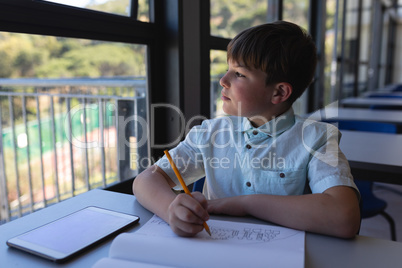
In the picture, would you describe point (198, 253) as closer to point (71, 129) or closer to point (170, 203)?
point (170, 203)

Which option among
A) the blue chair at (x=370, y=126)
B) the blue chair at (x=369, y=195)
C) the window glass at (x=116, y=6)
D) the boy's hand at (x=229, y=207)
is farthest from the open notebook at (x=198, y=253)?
the blue chair at (x=370, y=126)

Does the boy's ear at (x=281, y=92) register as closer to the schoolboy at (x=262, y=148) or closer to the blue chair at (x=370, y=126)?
the schoolboy at (x=262, y=148)

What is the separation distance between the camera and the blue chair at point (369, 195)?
1.67 m

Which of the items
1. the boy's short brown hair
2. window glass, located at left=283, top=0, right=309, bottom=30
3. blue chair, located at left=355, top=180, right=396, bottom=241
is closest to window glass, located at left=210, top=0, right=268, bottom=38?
window glass, located at left=283, top=0, right=309, bottom=30

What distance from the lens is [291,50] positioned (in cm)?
93

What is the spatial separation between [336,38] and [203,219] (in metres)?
4.89

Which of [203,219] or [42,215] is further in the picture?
[42,215]

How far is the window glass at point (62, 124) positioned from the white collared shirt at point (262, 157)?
74cm

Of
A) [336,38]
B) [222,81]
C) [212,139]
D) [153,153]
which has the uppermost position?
[336,38]

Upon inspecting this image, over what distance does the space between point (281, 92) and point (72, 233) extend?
65cm

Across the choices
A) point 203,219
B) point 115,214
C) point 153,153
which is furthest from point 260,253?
point 153,153

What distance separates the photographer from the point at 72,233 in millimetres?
666

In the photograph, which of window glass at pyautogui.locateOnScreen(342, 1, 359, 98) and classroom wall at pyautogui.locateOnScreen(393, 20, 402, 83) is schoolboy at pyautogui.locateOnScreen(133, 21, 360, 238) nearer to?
window glass at pyautogui.locateOnScreen(342, 1, 359, 98)

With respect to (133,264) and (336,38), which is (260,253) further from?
(336,38)
